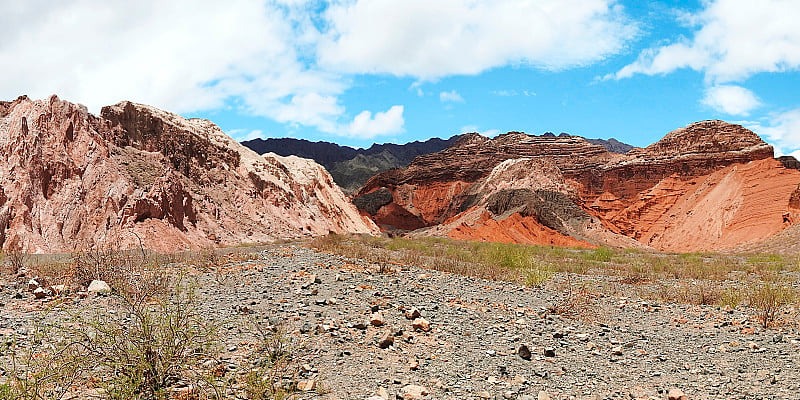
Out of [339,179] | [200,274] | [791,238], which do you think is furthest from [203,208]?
[339,179]

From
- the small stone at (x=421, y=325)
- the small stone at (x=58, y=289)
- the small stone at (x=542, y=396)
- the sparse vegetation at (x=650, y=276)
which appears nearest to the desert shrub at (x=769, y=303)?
the sparse vegetation at (x=650, y=276)

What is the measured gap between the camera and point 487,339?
673cm

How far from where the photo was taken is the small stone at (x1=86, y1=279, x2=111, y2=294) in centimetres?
781

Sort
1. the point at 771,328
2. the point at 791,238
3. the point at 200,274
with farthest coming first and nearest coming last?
the point at 791,238
the point at 200,274
the point at 771,328

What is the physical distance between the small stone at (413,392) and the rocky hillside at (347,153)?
407ft

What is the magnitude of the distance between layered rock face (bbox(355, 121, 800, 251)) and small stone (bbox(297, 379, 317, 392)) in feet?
123

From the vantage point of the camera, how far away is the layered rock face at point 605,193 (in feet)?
149

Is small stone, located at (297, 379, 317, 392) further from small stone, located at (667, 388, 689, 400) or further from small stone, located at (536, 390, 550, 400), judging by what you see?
small stone, located at (667, 388, 689, 400)

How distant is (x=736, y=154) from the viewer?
55.4 meters

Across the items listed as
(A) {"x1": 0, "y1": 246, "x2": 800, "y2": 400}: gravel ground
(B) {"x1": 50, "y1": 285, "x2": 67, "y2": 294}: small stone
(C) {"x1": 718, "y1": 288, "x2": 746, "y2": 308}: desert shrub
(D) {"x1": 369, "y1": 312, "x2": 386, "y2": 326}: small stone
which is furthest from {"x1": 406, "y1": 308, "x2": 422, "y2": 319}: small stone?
(C) {"x1": 718, "y1": 288, "x2": 746, "y2": 308}: desert shrub

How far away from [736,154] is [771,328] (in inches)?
2258

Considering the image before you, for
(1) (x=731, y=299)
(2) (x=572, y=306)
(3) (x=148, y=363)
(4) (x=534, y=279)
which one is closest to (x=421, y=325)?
(2) (x=572, y=306)

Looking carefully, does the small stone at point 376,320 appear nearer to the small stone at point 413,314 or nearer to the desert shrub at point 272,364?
the small stone at point 413,314

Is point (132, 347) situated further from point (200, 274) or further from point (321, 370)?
point (200, 274)
